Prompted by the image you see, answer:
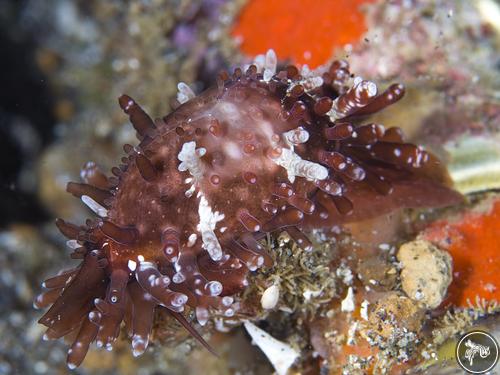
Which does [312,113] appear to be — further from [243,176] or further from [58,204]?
[58,204]

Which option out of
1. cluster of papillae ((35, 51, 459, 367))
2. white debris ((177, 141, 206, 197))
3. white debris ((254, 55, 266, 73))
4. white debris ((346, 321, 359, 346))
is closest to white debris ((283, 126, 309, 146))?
cluster of papillae ((35, 51, 459, 367))

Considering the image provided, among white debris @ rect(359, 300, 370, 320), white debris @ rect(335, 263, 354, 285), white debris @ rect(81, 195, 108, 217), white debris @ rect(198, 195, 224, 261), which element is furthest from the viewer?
white debris @ rect(335, 263, 354, 285)

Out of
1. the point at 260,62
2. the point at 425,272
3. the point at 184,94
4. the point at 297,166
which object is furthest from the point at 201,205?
the point at 425,272

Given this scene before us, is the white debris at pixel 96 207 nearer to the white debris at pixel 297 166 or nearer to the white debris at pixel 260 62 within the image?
the white debris at pixel 297 166

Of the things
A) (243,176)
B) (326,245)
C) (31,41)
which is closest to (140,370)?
(326,245)

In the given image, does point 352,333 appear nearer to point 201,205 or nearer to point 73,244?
point 201,205

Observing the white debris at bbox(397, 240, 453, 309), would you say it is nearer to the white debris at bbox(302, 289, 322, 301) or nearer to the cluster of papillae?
the white debris at bbox(302, 289, 322, 301)

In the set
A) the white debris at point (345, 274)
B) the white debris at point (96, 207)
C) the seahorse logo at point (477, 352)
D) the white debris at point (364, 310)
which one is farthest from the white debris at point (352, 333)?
the white debris at point (96, 207)
